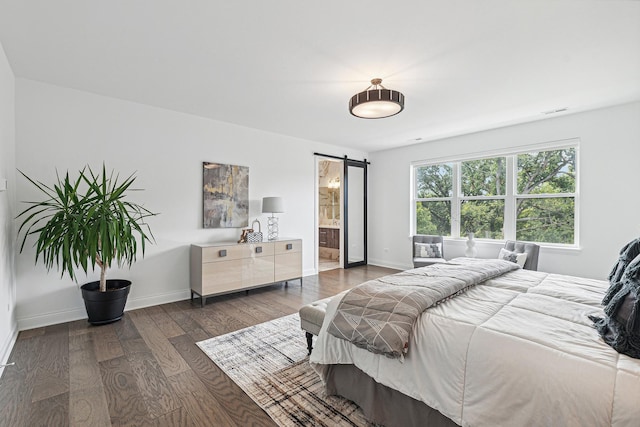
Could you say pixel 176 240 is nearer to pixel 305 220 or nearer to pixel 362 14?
pixel 305 220

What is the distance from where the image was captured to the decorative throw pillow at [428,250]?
5098 millimetres

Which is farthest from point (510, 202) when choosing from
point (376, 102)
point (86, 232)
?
point (86, 232)

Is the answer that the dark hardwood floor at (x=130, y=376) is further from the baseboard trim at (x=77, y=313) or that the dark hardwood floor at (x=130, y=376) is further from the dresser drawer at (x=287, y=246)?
the dresser drawer at (x=287, y=246)

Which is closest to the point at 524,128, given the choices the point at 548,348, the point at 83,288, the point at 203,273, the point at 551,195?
the point at 551,195

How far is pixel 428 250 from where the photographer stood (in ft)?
16.8

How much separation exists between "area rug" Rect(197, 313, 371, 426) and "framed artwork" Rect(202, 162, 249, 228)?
1.83m

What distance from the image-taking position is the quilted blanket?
1.51 m

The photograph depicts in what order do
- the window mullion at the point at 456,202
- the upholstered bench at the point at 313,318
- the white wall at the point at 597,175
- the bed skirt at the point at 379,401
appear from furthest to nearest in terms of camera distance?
the window mullion at the point at 456,202, the white wall at the point at 597,175, the upholstered bench at the point at 313,318, the bed skirt at the point at 379,401

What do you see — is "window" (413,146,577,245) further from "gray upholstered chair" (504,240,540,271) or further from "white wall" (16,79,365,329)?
"white wall" (16,79,365,329)

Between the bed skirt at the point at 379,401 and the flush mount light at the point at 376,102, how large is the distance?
7.23ft

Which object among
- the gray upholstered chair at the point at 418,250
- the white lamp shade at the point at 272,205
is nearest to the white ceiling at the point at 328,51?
the white lamp shade at the point at 272,205

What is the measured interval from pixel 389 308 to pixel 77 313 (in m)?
3.51

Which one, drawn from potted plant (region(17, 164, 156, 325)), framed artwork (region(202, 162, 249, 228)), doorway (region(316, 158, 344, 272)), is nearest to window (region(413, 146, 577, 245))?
doorway (region(316, 158, 344, 272))

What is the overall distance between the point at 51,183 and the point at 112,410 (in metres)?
2.56
